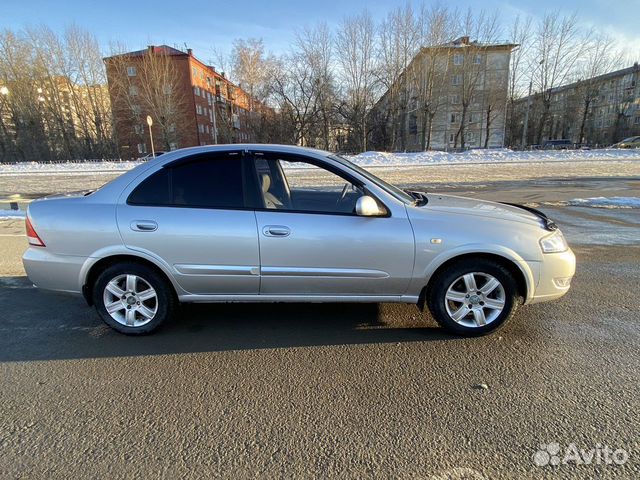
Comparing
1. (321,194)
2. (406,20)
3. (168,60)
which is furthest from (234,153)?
(168,60)

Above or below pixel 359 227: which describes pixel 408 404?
below

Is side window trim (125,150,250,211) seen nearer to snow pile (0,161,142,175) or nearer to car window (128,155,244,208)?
car window (128,155,244,208)

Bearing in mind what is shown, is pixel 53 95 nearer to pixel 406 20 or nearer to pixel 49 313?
pixel 406 20

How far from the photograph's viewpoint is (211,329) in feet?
11.1

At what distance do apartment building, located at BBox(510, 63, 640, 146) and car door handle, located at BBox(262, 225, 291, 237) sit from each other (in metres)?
51.2

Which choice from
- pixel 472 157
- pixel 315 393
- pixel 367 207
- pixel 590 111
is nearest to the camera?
pixel 315 393

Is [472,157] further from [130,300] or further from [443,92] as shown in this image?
[130,300]

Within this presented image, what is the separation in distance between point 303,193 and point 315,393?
2.08 meters

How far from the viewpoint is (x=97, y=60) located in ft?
137

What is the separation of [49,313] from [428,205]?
4.10m

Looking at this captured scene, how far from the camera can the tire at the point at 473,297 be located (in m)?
3.04

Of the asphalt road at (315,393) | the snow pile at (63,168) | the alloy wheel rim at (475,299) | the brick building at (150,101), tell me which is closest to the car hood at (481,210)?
the alloy wheel rim at (475,299)

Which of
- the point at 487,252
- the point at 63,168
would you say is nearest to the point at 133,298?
the point at 487,252

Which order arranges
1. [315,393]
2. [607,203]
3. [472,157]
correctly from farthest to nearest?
[472,157]
[607,203]
[315,393]
